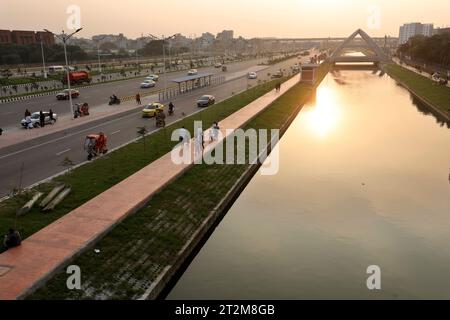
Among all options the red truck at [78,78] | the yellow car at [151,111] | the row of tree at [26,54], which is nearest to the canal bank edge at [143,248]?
the yellow car at [151,111]

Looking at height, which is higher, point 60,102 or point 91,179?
point 60,102

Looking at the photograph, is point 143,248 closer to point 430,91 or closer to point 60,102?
point 60,102

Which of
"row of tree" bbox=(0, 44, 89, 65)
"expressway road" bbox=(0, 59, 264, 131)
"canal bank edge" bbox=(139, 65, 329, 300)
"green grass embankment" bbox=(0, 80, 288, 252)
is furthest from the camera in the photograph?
"row of tree" bbox=(0, 44, 89, 65)

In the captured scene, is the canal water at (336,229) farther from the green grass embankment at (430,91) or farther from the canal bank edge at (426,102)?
the green grass embankment at (430,91)

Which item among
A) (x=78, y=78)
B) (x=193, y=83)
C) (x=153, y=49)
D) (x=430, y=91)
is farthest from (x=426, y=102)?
(x=153, y=49)

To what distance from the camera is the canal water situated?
562 inches

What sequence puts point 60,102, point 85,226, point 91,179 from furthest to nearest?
point 60,102
point 91,179
point 85,226

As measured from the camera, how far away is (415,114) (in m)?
48.1

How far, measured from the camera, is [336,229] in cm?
1841

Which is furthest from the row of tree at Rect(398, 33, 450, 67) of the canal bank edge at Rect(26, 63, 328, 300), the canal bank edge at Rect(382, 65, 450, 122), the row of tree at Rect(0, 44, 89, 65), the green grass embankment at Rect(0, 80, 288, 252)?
the row of tree at Rect(0, 44, 89, 65)

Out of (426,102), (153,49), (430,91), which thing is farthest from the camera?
(153,49)

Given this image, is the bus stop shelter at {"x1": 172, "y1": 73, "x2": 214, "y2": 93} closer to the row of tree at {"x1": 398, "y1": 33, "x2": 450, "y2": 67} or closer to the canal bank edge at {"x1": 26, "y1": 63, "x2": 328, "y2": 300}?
the canal bank edge at {"x1": 26, "y1": 63, "x2": 328, "y2": 300}

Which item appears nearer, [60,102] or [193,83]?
[60,102]
